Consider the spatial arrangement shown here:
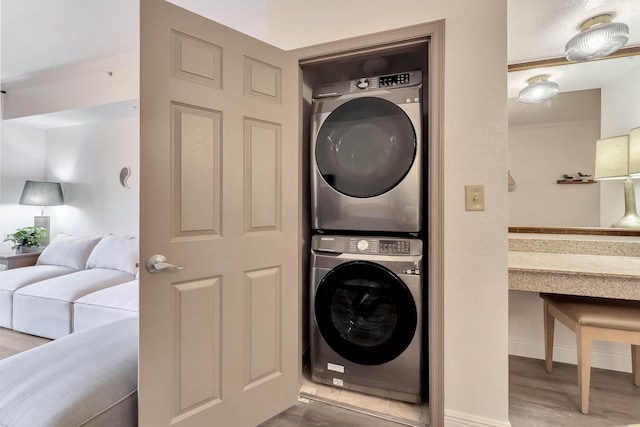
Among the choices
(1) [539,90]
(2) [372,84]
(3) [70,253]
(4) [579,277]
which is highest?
(1) [539,90]

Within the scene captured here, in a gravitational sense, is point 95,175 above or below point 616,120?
below

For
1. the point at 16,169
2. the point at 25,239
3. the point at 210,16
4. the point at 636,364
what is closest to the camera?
the point at 636,364

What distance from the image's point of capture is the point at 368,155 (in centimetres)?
165

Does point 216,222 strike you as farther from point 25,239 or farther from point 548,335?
point 25,239

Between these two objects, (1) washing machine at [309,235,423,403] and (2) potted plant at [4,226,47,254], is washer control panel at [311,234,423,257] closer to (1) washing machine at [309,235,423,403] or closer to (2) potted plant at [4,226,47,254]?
(1) washing machine at [309,235,423,403]

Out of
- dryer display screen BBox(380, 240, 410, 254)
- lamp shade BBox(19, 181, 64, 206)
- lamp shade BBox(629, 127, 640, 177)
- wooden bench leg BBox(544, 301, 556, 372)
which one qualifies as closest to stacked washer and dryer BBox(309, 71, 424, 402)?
dryer display screen BBox(380, 240, 410, 254)

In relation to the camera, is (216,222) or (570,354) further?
(570,354)

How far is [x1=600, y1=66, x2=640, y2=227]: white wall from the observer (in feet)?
6.24

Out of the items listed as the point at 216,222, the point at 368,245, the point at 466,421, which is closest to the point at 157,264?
the point at 216,222

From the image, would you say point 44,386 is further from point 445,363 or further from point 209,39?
point 445,363

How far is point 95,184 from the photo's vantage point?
377 centimetres

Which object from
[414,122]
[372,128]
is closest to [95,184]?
[372,128]

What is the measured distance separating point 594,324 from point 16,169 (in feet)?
20.2

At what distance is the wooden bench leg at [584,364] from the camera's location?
4.99ft
